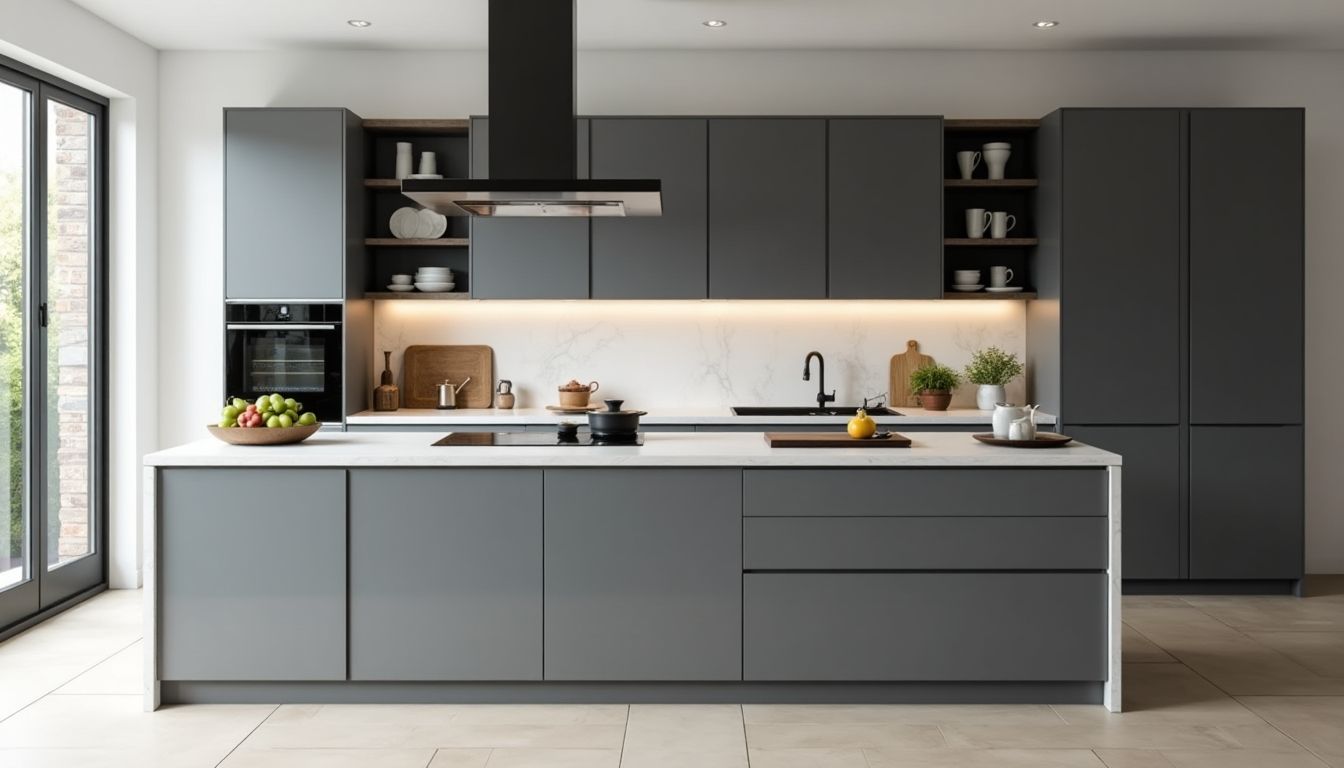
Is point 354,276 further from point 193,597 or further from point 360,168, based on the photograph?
point 193,597

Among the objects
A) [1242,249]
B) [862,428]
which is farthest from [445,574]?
[1242,249]

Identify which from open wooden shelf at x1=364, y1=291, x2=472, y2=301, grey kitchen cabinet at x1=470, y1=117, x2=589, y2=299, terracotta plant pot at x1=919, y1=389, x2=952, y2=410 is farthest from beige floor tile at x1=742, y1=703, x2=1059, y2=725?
open wooden shelf at x1=364, y1=291, x2=472, y2=301

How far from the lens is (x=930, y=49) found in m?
5.86

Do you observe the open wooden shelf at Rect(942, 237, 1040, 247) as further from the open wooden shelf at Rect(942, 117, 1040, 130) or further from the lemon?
the lemon

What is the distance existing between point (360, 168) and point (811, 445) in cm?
299

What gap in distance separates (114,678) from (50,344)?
174 cm

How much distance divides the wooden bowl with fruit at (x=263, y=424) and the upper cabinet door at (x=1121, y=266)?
137 inches

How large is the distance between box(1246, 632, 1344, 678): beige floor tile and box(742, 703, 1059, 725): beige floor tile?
51.2 inches

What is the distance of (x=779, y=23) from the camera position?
5.36 meters

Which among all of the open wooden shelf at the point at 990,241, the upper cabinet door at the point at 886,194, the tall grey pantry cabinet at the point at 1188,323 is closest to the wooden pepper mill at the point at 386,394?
the upper cabinet door at the point at 886,194

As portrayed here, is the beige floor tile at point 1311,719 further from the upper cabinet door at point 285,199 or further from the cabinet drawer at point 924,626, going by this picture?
the upper cabinet door at point 285,199

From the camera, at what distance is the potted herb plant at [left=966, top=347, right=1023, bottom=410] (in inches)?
224

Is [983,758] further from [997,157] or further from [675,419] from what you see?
[997,157]

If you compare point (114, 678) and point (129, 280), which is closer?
point (114, 678)
